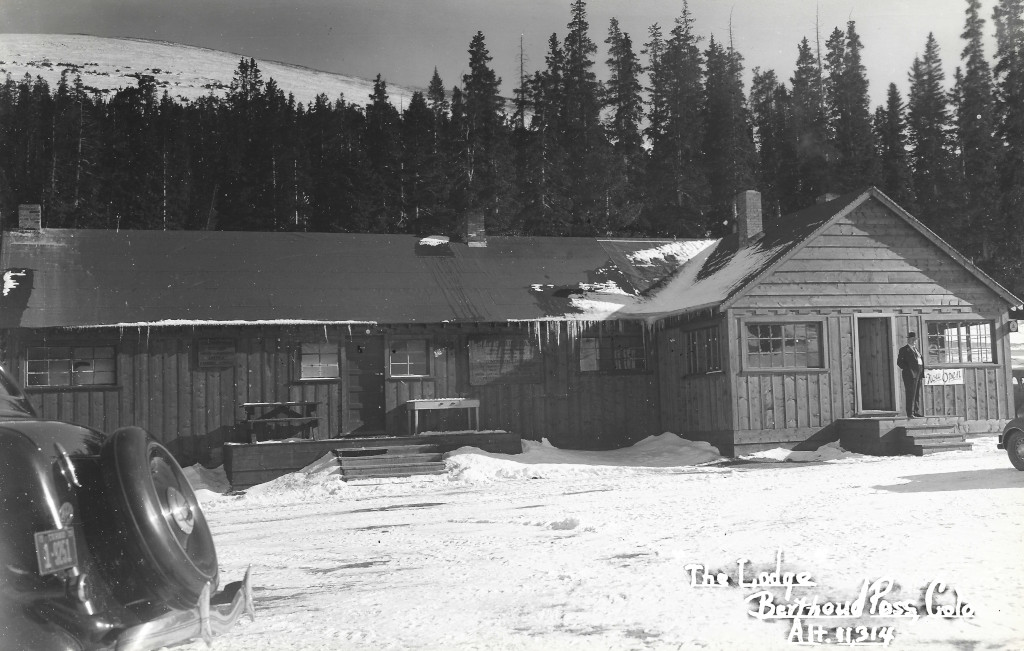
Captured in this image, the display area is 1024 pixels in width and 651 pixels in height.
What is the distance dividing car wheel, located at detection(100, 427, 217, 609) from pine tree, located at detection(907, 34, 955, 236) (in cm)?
3925

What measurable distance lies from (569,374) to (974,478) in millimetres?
9208

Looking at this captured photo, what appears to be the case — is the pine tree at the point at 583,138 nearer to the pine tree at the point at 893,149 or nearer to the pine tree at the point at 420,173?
Result: the pine tree at the point at 420,173

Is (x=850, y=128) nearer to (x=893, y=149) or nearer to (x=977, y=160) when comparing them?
(x=893, y=149)

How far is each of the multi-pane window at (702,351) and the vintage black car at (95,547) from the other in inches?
587

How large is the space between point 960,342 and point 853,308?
2.60 m

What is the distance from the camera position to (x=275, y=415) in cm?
1698

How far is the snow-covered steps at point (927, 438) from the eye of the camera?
1630 cm

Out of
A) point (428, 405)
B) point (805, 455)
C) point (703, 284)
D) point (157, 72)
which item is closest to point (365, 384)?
point (428, 405)

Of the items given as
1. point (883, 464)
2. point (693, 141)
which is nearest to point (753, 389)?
point (883, 464)

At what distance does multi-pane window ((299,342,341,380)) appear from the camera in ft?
60.1

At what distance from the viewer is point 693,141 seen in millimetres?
38531

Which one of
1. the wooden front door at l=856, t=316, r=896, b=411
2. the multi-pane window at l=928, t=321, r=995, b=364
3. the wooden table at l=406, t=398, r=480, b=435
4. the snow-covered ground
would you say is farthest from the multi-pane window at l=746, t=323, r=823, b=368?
the wooden table at l=406, t=398, r=480, b=435

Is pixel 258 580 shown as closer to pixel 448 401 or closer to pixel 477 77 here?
pixel 448 401

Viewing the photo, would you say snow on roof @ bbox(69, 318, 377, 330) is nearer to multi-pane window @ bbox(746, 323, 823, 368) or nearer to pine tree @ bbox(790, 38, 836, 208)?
multi-pane window @ bbox(746, 323, 823, 368)
